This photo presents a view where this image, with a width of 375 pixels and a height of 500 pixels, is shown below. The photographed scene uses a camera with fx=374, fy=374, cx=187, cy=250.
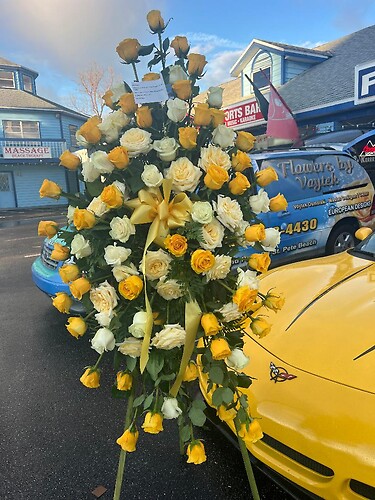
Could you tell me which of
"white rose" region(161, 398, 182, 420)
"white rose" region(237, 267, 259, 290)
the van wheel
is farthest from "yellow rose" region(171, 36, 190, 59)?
the van wheel

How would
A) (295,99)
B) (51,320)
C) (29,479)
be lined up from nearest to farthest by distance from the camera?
1. (29,479)
2. (51,320)
3. (295,99)

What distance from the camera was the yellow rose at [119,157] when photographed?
134cm

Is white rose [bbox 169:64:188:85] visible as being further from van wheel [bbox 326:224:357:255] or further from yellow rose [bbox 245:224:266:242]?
van wheel [bbox 326:224:357:255]

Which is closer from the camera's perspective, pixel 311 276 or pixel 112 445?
pixel 112 445

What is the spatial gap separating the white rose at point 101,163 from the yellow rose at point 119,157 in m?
0.03

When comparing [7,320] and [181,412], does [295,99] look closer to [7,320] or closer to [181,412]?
[7,320]

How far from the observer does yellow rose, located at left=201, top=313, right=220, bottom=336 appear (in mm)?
1333

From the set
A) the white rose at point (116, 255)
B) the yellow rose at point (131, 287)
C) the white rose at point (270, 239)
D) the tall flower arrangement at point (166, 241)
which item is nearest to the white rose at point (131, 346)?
the tall flower arrangement at point (166, 241)

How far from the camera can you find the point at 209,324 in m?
1.34

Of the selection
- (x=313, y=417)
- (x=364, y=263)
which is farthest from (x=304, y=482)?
(x=364, y=263)

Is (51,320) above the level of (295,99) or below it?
below

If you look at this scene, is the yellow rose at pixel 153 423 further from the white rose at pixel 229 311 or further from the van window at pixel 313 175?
the van window at pixel 313 175

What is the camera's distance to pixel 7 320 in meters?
4.52

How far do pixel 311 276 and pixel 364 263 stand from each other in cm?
38
